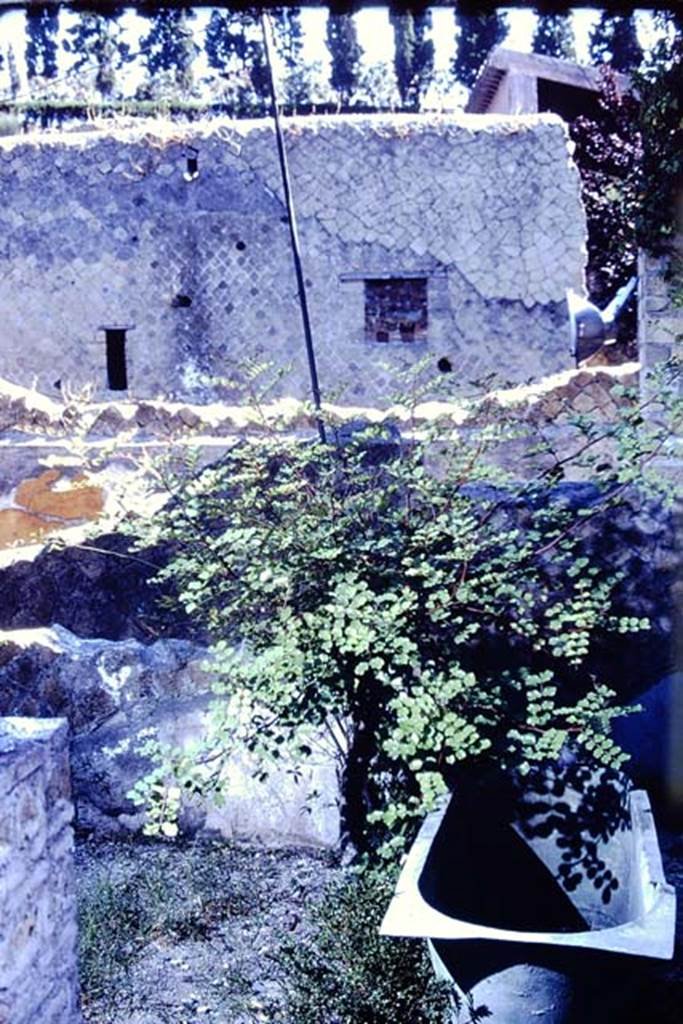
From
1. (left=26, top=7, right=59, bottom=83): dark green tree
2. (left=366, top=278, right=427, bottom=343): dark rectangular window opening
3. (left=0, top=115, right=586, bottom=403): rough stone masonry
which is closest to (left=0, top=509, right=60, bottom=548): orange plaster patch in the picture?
(left=0, top=115, right=586, bottom=403): rough stone masonry

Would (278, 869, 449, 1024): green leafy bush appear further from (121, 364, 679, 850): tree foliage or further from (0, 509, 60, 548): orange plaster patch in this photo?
(0, 509, 60, 548): orange plaster patch

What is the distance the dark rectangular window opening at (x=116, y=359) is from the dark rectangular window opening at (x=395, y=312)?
9.34ft

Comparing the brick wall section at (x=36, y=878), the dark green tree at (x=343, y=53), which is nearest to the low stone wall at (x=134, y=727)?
the brick wall section at (x=36, y=878)

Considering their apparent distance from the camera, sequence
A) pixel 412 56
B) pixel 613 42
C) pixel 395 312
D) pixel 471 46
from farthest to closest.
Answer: pixel 412 56
pixel 471 46
pixel 613 42
pixel 395 312

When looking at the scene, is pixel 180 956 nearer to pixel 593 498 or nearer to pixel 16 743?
pixel 16 743

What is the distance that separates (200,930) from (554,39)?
26.5 meters

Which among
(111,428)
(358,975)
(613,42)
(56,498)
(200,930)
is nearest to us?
(358,975)

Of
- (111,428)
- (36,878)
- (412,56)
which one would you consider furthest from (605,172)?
(412,56)

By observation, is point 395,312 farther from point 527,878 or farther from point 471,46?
point 471,46

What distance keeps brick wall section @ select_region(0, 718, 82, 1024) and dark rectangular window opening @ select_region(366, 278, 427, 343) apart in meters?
9.22

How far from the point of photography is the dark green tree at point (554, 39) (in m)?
25.1

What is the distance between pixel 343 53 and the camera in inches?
1064

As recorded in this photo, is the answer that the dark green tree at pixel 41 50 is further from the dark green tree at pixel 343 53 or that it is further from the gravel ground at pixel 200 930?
the gravel ground at pixel 200 930

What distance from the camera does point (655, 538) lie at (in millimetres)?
4871
